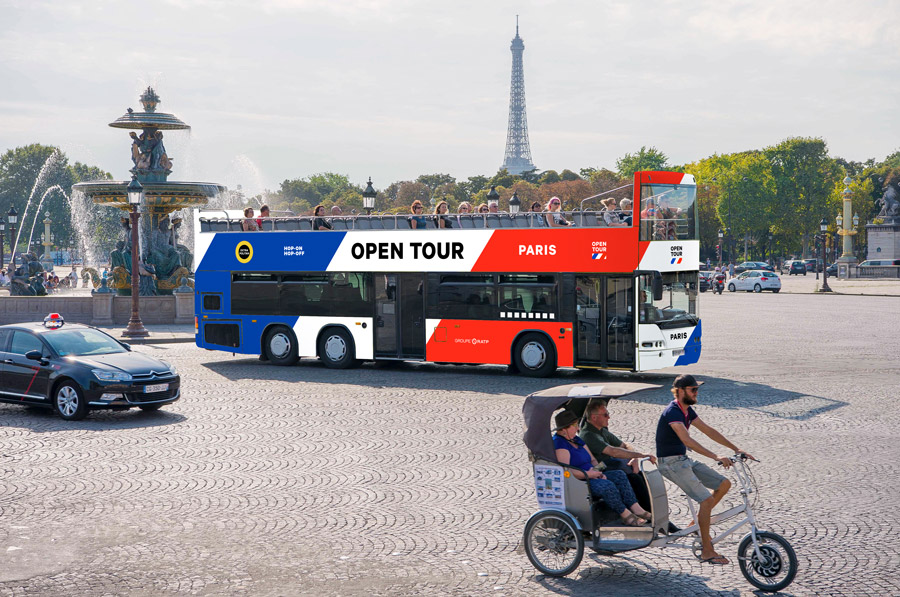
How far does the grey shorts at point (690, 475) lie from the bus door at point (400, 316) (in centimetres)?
1371

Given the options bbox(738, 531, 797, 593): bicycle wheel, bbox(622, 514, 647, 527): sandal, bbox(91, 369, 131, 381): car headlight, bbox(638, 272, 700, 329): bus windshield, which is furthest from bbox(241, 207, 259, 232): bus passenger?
bbox(738, 531, 797, 593): bicycle wheel

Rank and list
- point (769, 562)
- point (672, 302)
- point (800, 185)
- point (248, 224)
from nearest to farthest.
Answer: point (769, 562)
point (672, 302)
point (248, 224)
point (800, 185)

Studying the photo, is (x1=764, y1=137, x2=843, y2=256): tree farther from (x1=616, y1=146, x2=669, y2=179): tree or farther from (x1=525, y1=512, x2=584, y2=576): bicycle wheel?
(x1=525, y1=512, x2=584, y2=576): bicycle wheel

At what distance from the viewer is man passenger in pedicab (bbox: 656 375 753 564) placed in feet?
24.8

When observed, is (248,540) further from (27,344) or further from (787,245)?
(787,245)

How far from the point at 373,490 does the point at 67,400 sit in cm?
677

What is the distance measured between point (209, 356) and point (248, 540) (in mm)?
17025

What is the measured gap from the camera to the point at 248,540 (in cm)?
865

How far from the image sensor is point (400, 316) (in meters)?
21.5

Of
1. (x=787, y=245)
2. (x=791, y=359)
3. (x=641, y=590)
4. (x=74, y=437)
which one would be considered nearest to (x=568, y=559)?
(x=641, y=590)

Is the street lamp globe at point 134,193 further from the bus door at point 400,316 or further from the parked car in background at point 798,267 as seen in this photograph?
the parked car in background at point 798,267

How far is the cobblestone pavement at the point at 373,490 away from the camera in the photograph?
7.66 m

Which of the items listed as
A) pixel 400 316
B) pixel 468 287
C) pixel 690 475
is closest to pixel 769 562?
pixel 690 475

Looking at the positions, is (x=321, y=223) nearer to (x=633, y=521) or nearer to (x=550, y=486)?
(x=550, y=486)
